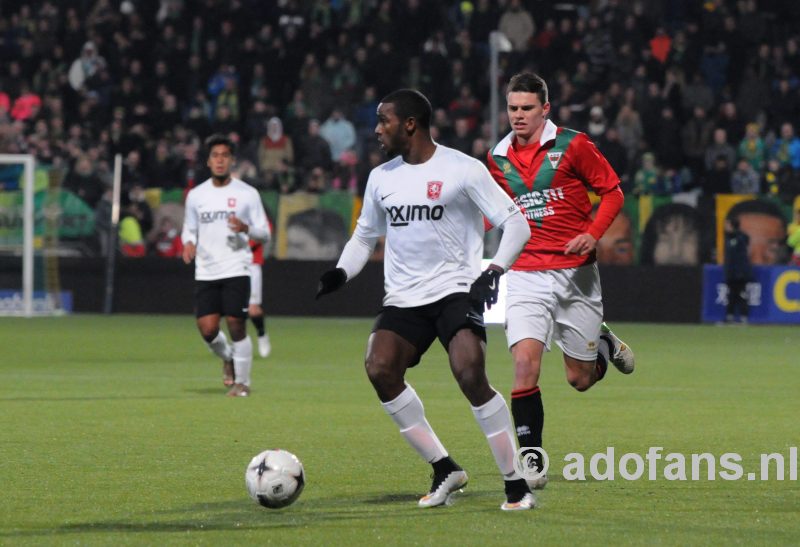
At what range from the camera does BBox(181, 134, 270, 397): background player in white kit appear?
1361 centimetres

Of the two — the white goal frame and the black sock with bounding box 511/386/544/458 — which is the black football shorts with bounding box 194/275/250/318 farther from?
the white goal frame

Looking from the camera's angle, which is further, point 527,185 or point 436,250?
point 527,185

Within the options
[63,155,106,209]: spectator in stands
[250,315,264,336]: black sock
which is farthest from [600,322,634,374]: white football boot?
[63,155,106,209]: spectator in stands

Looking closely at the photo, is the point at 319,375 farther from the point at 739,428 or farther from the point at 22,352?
the point at 739,428

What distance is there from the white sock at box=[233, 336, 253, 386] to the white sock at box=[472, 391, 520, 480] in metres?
6.50

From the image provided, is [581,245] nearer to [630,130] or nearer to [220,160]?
[220,160]

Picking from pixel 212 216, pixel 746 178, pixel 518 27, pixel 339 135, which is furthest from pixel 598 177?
pixel 518 27

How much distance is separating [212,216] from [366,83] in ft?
49.6

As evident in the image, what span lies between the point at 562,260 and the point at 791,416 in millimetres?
4010

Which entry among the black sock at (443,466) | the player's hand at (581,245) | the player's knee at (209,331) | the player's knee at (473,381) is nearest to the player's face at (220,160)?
the player's knee at (209,331)

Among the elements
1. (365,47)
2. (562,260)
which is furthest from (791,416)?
(365,47)

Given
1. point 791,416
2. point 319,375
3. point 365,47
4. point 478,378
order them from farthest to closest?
point 365,47, point 319,375, point 791,416, point 478,378

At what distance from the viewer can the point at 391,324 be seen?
7.49m

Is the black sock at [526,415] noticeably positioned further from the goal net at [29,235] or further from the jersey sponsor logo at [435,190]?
the goal net at [29,235]
